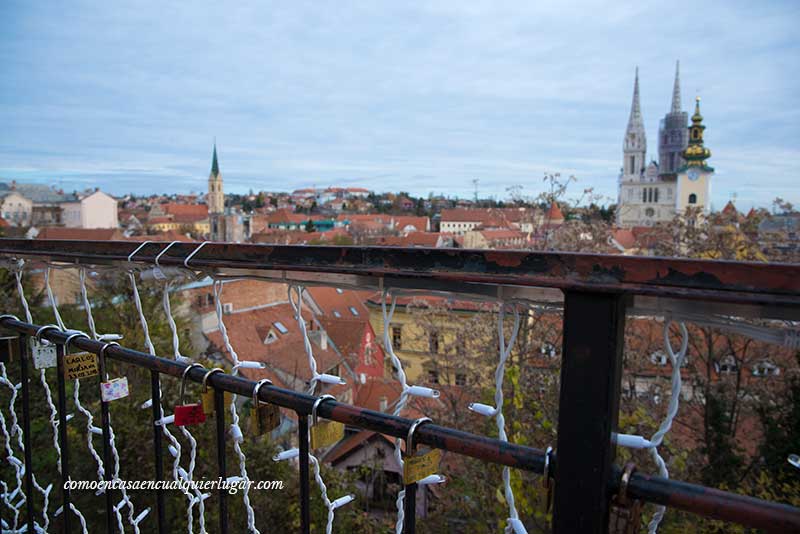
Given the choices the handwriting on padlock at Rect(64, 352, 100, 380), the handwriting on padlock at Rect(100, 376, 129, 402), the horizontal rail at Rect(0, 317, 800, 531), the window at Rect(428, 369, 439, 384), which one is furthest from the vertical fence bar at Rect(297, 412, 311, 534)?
the window at Rect(428, 369, 439, 384)

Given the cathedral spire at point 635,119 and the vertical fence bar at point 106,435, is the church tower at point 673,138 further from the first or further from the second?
the vertical fence bar at point 106,435

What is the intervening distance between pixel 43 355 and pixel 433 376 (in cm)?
943

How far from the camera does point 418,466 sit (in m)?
0.90

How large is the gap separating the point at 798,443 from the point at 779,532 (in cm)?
748

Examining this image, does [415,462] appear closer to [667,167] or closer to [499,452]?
[499,452]

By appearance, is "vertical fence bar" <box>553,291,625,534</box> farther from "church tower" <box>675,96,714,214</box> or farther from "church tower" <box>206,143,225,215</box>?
"church tower" <box>206,143,225,215</box>

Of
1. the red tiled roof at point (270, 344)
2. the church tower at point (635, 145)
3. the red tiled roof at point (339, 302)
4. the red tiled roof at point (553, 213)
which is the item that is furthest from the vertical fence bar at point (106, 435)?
the church tower at point (635, 145)

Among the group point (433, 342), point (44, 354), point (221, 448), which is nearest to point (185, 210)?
point (433, 342)

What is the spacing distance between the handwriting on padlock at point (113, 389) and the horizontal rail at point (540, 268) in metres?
0.42

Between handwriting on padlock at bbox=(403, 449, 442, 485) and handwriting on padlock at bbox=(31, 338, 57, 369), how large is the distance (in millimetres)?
1286

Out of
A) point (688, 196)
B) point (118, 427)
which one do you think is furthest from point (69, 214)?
point (688, 196)

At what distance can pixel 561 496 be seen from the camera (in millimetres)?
753

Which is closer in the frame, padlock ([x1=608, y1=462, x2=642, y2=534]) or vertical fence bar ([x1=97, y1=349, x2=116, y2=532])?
padlock ([x1=608, y1=462, x2=642, y2=534])

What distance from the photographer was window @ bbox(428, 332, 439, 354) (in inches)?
407
